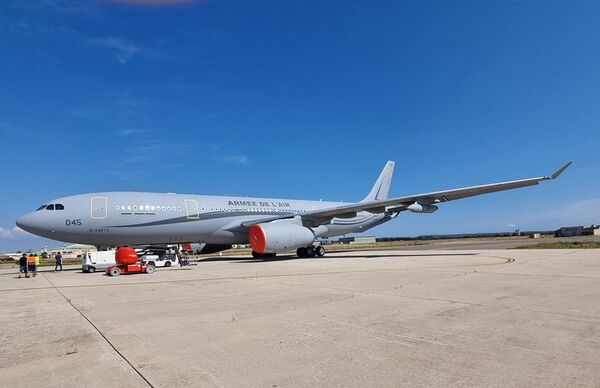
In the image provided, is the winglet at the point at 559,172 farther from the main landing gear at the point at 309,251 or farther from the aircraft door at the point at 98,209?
the aircraft door at the point at 98,209

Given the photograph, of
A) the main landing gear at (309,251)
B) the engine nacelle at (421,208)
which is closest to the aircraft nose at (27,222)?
the main landing gear at (309,251)

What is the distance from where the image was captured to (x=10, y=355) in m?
5.17

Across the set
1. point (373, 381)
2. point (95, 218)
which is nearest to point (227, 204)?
point (95, 218)

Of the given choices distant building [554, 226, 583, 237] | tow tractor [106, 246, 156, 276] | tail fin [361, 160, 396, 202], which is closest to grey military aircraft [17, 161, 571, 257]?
tow tractor [106, 246, 156, 276]

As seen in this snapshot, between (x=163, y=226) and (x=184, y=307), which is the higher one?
(x=163, y=226)

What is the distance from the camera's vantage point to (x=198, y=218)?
2447cm

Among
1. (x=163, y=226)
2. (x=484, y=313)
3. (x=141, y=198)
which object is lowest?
(x=484, y=313)

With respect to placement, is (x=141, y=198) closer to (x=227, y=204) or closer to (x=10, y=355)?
(x=227, y=204)

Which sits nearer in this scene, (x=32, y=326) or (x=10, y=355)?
(x=10, y=355)

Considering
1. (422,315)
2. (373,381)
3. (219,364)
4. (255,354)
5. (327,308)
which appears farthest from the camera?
(327,308)

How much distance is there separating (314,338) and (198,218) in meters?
19.9

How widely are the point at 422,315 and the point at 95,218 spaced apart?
61.8 ft

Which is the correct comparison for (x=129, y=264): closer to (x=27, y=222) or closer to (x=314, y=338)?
(x=27, y=222)

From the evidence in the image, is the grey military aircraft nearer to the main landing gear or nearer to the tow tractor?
the main landing gear
